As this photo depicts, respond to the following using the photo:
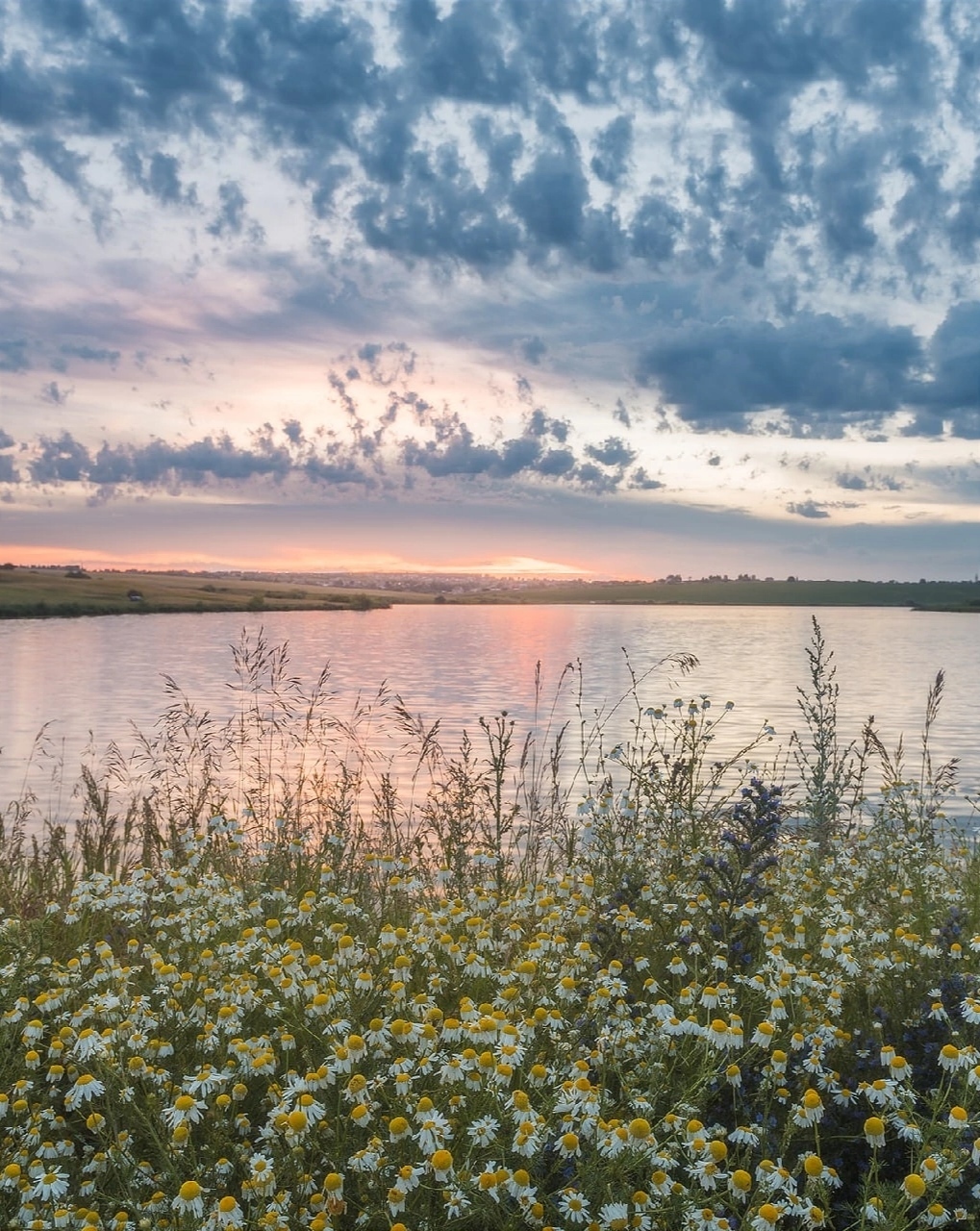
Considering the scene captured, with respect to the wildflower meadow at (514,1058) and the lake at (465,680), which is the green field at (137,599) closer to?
the lake at (465,680)

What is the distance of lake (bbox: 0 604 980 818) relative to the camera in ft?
76.9

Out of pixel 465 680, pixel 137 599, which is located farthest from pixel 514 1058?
pixel 137 599

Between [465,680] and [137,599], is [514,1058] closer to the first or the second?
[465,680]

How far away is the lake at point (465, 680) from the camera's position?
2344 cm

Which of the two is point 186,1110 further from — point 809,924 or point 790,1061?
point 809,924

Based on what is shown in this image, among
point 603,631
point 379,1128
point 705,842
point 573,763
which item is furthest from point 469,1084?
point 603,631

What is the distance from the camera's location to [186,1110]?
12.3 ft

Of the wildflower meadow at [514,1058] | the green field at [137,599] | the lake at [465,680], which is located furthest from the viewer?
the green field at [137,599]

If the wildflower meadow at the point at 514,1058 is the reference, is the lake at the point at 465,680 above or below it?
below

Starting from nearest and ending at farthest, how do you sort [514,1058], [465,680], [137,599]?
[514,1058], [465,680], [137,599]

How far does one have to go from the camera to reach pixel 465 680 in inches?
1505

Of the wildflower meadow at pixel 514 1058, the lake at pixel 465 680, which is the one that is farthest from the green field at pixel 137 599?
the wildflower meadow at pixel 514 1058

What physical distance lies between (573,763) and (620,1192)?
16.1 metres

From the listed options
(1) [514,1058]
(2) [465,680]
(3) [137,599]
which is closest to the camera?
(1) [514,1058]
